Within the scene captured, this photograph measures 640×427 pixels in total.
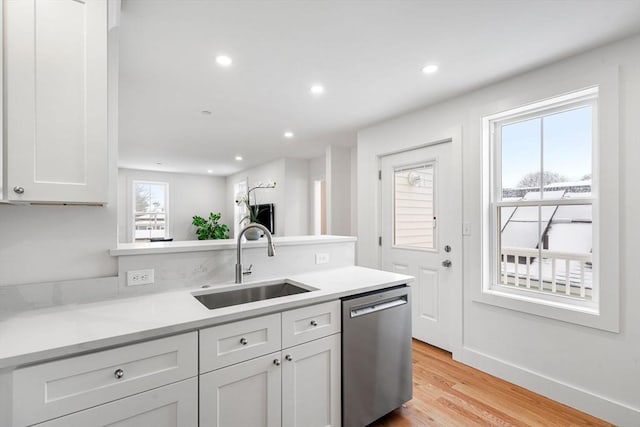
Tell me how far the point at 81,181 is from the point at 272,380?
1.22m

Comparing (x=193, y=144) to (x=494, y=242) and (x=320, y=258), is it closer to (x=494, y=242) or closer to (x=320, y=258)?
(x=320, y=258)

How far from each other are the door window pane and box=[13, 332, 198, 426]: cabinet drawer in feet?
8.29

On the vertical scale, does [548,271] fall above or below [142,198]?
below

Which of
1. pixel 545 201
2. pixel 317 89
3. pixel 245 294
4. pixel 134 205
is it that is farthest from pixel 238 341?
pixel 134 205

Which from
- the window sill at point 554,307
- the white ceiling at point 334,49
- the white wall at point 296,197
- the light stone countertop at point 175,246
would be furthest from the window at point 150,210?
the window sill at point 554,307

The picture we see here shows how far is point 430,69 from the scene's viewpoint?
7.61ft

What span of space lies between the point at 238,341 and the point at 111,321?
518 millimetres

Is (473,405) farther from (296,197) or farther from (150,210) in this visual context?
(150,210)

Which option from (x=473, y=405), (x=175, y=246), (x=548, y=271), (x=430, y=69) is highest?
(x=430, y=69)

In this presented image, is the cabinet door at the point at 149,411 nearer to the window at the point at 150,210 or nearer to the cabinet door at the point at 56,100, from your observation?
the cabinet door at the point at 56,100

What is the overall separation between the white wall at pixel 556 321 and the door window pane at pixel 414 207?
1.14 ft

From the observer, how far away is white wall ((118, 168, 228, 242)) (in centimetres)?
741

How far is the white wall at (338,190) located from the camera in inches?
191

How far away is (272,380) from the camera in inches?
56.6
